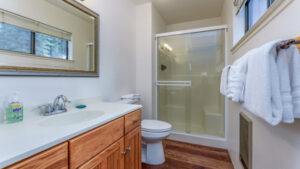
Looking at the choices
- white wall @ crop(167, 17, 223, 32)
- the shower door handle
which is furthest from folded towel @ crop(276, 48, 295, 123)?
white wall @ crop(167, 17, 223, 32)

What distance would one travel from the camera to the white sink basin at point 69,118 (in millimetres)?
829

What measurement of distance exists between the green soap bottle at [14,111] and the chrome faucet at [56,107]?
14cm

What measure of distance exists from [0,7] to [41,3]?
0.25 metres

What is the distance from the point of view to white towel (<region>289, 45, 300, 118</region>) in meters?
0.44

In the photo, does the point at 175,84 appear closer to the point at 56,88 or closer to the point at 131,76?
the point at 131,76

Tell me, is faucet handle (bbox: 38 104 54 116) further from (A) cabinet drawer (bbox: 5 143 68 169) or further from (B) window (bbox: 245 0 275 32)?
(B) window (bbox: 245 0 275 32)

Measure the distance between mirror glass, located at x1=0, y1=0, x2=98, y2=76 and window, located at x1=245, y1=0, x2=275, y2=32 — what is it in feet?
4.97

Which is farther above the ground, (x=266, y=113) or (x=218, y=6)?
(x=218, y=6)

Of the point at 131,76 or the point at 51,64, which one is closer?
the point at 51,64

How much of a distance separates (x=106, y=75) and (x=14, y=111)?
2.83 ft

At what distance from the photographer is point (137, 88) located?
2182mm

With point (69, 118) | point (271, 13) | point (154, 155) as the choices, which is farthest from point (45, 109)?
point (271, 13)

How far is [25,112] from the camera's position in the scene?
0.80 meters

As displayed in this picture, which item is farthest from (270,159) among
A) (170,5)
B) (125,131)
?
(170,5)
